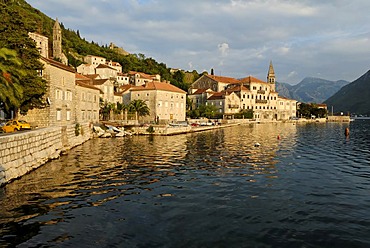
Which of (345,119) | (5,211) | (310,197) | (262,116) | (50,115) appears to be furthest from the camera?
(345,119)

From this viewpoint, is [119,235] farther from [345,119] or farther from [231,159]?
[345,119]

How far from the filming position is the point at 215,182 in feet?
57.9

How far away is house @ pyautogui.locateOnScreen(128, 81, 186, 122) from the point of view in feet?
242

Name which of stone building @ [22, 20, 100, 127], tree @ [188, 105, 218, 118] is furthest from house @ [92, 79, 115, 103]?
tree @ [188, 105, 218, 118]

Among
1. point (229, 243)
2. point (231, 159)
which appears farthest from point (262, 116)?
point (229, 243)

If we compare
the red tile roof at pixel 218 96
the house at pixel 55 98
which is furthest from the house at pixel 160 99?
the house at pixel 55 98

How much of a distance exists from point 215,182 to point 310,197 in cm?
543

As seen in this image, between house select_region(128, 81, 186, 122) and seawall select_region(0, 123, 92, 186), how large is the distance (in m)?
43.3

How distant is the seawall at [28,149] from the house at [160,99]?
4328 centimetres

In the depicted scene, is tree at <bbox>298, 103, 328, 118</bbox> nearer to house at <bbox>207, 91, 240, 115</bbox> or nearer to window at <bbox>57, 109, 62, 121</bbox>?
house at <bbox>207, 91, 240, 115</bbox>

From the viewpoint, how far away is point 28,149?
64.6 feet

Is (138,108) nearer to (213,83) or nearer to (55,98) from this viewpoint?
(55,98)

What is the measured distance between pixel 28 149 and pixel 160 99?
55204 millimetres

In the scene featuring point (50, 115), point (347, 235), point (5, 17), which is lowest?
point (347, 235)
